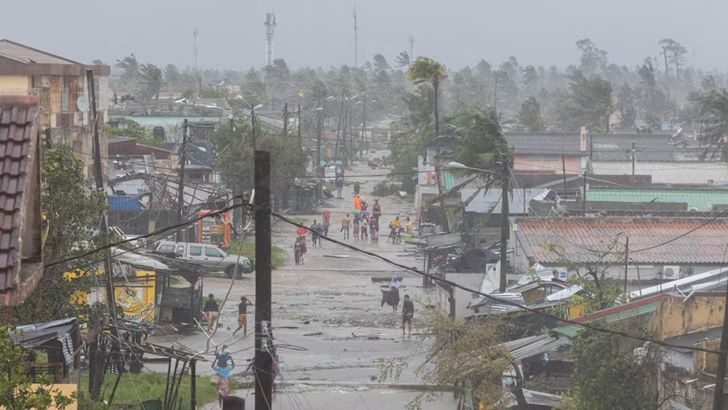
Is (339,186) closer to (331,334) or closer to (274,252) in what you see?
(274,252)

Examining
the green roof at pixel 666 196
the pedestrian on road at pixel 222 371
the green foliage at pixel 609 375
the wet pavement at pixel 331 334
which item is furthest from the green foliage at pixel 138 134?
the green foliage at pixel 609 375

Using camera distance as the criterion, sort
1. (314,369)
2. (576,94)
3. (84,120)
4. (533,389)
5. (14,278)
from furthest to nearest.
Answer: (576,94) < (84,120) < (314,369) < (533,389) < (14,278)

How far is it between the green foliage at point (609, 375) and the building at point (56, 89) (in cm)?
1847

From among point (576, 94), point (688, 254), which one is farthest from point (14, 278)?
point (576, 94)

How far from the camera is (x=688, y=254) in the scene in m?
29.3

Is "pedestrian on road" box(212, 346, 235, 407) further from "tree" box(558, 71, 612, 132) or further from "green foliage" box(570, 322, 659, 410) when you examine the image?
"tree" box(558, 71, 612, 132)

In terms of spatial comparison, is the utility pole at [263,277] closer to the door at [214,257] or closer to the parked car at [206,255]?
the parked car at [206,255]

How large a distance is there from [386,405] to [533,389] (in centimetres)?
250

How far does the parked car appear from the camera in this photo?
33.5 m

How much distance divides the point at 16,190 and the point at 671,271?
22768 millimetres

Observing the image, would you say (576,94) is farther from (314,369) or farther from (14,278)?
(14,278)

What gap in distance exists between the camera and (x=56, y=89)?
35375mm

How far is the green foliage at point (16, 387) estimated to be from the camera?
28.2ft

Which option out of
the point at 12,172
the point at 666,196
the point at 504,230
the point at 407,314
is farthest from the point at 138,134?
the point at 12,172
